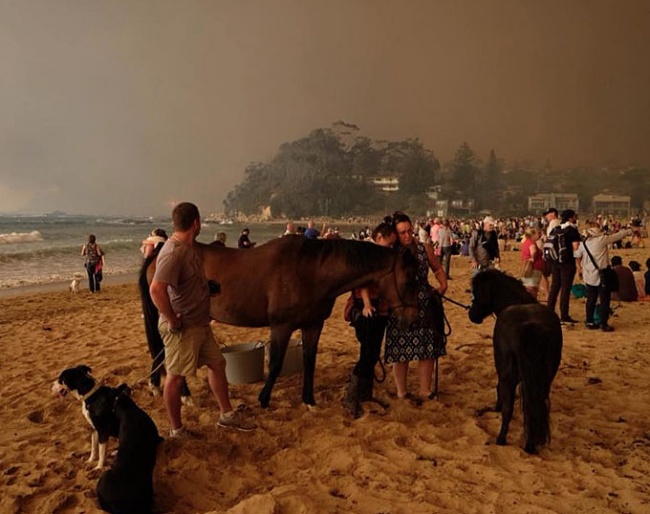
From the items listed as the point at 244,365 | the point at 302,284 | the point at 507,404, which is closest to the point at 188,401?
the point at 244,365

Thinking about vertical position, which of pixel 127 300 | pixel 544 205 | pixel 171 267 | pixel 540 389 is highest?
pixel 544 205

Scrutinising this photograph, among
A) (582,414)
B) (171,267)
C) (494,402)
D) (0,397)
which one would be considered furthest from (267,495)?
(0,397)

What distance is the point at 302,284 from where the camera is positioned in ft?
14.1

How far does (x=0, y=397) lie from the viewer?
191 inches

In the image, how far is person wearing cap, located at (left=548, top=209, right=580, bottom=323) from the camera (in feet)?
23.6

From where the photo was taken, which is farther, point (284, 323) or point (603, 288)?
point (603, 288)

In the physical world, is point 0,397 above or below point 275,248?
below

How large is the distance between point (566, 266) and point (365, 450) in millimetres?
5424

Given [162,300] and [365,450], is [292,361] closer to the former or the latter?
[365,450]

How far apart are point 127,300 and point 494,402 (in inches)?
414

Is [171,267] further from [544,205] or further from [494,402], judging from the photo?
[544,205]

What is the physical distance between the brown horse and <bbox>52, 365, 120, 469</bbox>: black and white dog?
133 centimetres

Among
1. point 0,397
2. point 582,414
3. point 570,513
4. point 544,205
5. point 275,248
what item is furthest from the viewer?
point 544,205

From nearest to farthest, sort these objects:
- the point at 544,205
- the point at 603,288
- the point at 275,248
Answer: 1. the point at 275,248
2. the point at 603,288
3. the point at 544,205
